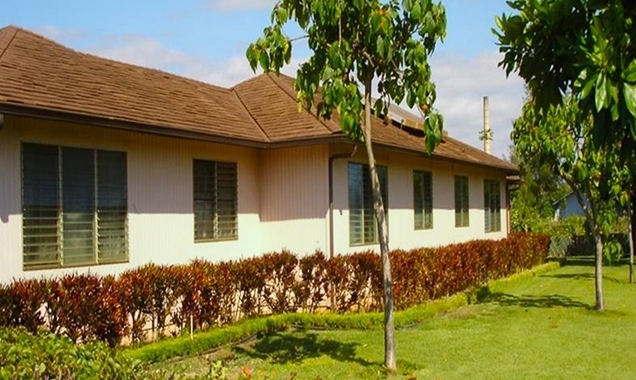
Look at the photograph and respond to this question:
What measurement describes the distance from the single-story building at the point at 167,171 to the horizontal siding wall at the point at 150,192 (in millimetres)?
22

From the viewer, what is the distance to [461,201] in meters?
21.3

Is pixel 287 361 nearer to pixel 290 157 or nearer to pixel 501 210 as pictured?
pixel 290 157

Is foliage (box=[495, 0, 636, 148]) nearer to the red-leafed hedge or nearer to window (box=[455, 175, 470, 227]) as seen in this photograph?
the red-leafed hedge

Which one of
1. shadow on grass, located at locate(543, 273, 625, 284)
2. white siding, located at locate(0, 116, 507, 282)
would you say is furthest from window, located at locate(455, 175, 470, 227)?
shadow on grass, located at locate(543, 273, 625, 284)

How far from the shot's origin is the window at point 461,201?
21000 millimetres

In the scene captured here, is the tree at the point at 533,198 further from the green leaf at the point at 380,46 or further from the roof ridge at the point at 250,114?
the green leaf at the point at 380,46

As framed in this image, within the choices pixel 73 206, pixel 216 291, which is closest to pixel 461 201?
pixel 216 291

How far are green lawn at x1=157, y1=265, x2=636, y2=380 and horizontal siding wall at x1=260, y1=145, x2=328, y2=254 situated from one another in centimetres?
297

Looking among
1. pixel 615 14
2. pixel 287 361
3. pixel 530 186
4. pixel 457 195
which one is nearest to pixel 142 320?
pixel 287 361

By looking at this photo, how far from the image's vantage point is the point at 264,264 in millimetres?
11961

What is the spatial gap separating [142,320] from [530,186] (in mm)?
34150

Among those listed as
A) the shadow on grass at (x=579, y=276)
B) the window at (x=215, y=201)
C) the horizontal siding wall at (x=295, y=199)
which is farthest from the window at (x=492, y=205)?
the window at (x=215, y=201)

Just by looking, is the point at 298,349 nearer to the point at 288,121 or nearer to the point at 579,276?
the point at 288,121

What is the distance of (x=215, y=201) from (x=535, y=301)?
806 centimetres
